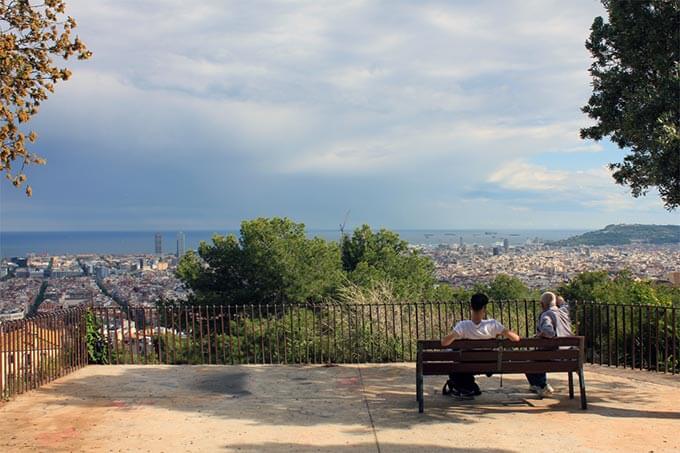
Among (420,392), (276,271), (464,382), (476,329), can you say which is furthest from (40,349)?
(276,271)

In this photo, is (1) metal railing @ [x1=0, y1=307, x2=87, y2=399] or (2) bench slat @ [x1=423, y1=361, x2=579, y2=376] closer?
(2) bench slat @ [x1=423, y1=361, x2=579, y2=376]

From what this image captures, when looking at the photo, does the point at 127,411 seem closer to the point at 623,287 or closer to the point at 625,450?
the point at 625,450

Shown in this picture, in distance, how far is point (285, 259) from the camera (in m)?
22.0

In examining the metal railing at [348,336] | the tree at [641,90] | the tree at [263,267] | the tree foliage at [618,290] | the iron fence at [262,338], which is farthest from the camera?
the tree at [263,267]

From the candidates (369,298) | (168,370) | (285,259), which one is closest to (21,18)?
(168,370)

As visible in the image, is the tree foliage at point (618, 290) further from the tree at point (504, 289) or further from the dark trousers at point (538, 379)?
the dark trousers at point (538, 379)

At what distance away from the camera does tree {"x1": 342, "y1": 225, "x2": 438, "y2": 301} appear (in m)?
23.2

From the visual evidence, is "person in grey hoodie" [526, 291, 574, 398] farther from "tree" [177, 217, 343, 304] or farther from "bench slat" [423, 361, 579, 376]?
"tree" [177, 217, 343, 304]

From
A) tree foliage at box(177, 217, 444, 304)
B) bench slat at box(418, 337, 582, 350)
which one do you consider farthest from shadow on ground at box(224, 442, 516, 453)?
tree foliage at box(177, 217, 444, 304)

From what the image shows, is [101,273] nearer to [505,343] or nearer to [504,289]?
[504,289]

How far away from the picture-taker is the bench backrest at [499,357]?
7.81 m

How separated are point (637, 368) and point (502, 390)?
4.16m

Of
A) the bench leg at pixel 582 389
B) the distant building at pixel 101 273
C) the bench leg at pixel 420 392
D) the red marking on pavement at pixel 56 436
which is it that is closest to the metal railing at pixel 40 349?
the red marking on pavement at pixel 56 436

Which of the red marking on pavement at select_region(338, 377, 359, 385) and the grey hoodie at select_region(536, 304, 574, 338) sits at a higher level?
the grey hoodie at select_region(536, 304, 574, 338)
